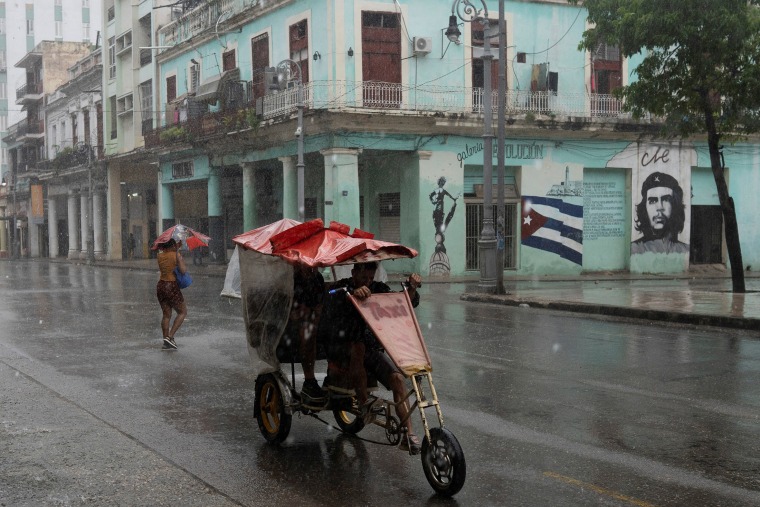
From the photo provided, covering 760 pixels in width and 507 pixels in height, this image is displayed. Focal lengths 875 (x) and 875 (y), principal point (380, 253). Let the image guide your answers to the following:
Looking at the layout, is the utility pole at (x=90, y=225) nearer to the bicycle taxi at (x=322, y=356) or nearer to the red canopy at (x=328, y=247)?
the bicycle taxi at (x=322, y=356)

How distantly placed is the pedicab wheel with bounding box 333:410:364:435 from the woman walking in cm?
552

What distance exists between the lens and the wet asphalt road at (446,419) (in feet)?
17.1

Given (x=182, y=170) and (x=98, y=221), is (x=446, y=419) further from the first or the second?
(x=98, y=221)

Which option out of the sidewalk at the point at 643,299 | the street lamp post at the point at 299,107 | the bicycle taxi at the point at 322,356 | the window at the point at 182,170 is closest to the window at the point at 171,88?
the window at the point at 182,170

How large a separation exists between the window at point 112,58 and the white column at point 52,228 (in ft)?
52.7

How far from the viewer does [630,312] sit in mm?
15805

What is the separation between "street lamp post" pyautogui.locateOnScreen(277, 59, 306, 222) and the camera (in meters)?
27.0

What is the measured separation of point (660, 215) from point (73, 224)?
38508 millimetres

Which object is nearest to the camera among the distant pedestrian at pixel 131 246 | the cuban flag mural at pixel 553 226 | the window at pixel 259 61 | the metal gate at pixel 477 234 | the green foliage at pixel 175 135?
the metal gate at pixel 477 234

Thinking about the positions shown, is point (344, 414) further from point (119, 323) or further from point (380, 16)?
point (380, 16)

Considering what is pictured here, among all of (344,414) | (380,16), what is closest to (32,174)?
(380,16)

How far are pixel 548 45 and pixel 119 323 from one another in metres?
19.7

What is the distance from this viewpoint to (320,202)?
31953mm

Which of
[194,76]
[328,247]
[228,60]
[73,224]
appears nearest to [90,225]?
[73,224]
